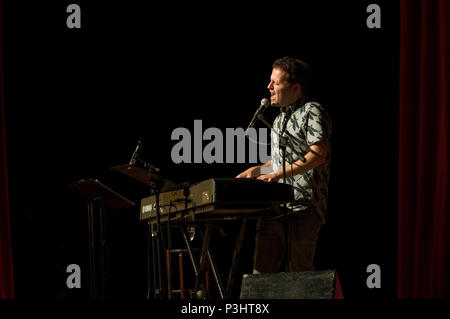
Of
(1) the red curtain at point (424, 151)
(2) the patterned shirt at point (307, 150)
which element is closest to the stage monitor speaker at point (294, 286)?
(2) the patterned shirt at point (307, 150)

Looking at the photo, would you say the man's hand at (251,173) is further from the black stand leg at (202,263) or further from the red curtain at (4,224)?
the red curtain at (4,224)

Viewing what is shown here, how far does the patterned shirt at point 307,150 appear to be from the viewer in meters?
2.71

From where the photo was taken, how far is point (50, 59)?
4.07m

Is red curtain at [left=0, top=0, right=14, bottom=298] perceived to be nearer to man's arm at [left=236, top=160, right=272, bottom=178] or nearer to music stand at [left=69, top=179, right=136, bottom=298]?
music stand at [left=69, top=179, right=136, bottom=298]

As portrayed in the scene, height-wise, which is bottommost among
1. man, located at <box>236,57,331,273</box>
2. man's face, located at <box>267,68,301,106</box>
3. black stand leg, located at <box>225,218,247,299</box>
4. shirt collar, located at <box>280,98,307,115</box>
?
black stand leg, located at <box>225,218,247,299</box>

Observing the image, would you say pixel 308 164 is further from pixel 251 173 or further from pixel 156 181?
pixel 156 181

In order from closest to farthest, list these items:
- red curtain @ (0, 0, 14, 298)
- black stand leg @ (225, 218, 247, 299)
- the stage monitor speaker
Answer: the stage monitor speaker
black stand leg @ (225, 218, 247, 299)
red curtain @ (0, 0, 14, 298)

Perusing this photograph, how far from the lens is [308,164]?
266 cm

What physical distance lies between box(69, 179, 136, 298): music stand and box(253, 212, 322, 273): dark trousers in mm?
774

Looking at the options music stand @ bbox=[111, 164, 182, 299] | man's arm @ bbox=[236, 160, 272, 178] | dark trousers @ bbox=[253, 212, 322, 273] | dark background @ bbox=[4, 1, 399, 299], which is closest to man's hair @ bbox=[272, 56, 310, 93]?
man's arm @ bbox=[236, 160, 272, 178]

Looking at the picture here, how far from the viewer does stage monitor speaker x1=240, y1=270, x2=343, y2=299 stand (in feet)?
7.13

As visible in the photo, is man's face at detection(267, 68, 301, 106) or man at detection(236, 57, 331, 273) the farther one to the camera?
man's face at detection(267, 68, 301, 106)

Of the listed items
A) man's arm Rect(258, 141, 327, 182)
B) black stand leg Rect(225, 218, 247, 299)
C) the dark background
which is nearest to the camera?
man's arm Rect(258, 141, 327, 182)

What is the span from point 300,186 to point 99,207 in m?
1.15
